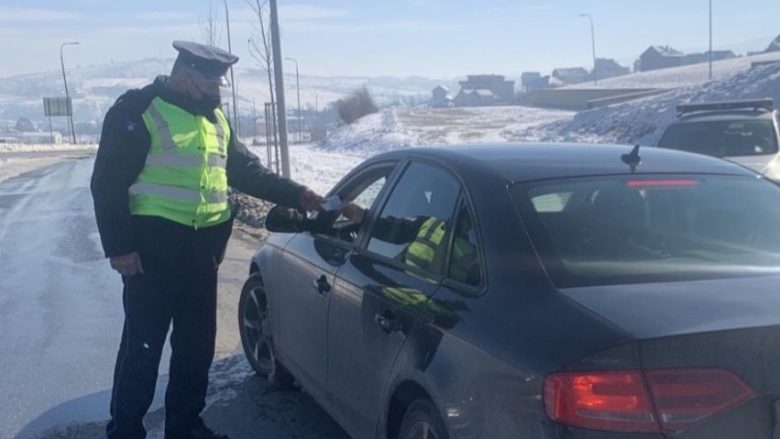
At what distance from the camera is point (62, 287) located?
9617 millimetres

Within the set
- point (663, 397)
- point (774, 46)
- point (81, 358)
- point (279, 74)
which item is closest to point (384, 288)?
point (663, 397)

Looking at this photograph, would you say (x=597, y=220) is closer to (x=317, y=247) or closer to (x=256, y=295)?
(x=317, y=247)

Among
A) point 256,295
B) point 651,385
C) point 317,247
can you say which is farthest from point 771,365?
point 256,295

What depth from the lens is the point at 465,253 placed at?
3.61 m

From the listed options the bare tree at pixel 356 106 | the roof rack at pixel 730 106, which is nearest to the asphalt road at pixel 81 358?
the roof rack at pixel 730 106

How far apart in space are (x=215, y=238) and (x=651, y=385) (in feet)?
8.84

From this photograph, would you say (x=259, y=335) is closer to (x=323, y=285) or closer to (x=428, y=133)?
(x=323, y=285)

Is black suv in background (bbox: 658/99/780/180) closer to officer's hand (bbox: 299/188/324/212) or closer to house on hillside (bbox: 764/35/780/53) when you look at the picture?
officer's hand (bbox: 299/188/324/212)

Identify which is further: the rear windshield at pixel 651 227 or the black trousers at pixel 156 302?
the black trousers at pixel 156 302

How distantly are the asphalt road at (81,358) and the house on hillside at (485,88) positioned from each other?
113m

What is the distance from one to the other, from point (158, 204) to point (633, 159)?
2.19m

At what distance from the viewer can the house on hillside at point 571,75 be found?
455ft

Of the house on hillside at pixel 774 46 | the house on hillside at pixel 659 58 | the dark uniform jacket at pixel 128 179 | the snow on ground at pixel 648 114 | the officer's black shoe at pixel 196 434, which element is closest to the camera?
the dark uniform jacket at pixel 128 179

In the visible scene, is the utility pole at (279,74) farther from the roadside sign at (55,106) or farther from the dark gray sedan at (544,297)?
the roadside sign at (55,106)
